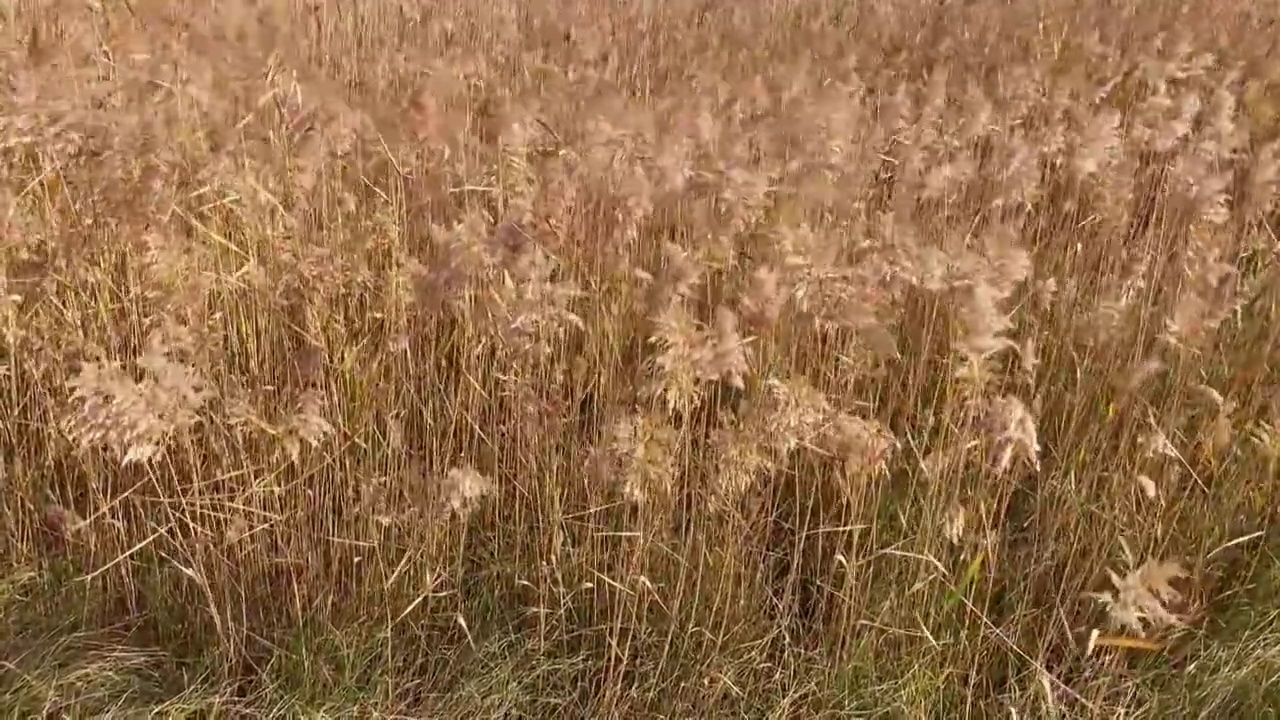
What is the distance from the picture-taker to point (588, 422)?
5.17 ft

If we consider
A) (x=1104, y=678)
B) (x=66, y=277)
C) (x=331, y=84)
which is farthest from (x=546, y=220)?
(x=1104, y=678)

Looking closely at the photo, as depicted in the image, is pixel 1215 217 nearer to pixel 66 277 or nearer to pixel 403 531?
pixel 403 531

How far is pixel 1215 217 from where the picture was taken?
5.05 feet

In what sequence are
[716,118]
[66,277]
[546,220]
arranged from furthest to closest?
1. [716,118]
2. [66,277]
3. [546,220]

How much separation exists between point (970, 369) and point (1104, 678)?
49 cm

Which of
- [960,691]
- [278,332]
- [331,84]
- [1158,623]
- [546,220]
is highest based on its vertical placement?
[331,84]

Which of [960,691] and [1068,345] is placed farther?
[1068,345]

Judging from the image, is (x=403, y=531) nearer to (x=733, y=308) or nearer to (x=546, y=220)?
(x=546, y=220)

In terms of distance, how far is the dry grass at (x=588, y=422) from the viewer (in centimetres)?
138

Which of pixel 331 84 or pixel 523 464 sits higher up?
pixel 331 84

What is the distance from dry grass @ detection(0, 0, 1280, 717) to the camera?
138 cm

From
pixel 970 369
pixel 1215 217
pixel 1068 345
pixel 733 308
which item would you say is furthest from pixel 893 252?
pixel 1215 217

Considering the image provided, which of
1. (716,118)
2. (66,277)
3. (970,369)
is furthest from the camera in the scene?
(716,118)

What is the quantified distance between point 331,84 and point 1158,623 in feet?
5.14
